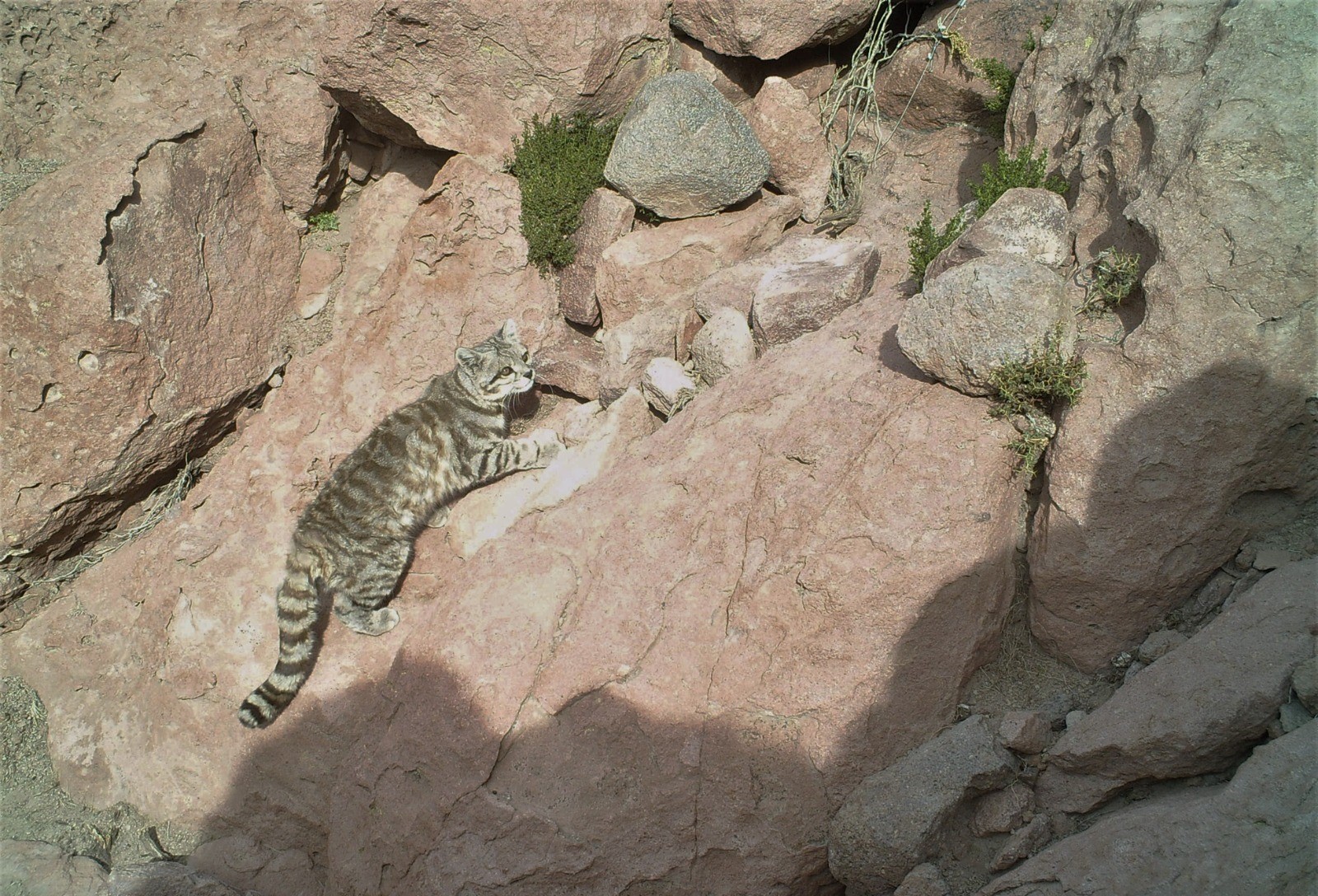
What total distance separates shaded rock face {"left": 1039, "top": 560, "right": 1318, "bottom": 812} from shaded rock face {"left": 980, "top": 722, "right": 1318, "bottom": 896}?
21 centimetres

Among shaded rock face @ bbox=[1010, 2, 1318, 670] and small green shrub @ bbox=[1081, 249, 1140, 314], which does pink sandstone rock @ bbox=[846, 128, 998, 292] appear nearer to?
small green shrub @ bbox=[1081, 249, 1140, 314]

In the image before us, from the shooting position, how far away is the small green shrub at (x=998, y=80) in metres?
7.58

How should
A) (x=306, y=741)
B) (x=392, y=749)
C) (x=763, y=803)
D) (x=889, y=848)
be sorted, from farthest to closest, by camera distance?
(x=306, y=741) < (x=392, y=749) < (x=763, y=803) < (x=889, y=848)

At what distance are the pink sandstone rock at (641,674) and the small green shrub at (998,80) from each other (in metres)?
2.87

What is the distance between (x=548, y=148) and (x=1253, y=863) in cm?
764

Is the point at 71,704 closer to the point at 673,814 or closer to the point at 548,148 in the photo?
the point at 673,814

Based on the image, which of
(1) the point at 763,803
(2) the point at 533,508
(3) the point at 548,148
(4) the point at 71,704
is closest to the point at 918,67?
(3) the point at 548,148

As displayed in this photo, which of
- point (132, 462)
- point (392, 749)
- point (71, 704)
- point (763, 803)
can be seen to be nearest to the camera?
point (763, 803)

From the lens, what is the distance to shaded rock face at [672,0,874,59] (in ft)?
27.2

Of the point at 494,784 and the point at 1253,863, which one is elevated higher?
the point at 1253,863

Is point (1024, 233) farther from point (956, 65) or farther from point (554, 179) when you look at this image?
point (554, 179)

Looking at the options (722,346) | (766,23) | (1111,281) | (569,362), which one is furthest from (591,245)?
(1111,281)

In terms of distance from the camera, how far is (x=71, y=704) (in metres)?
A: 7.21

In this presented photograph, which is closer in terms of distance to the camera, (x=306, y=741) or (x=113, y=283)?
(x=306, y=741)
